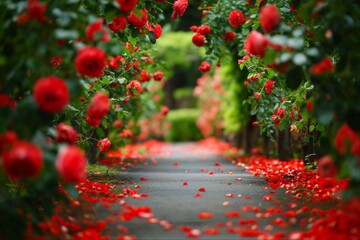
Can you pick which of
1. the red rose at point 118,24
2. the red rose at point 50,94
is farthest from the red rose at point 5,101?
the red rose at point 118,24

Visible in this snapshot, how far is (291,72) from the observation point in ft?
14.6

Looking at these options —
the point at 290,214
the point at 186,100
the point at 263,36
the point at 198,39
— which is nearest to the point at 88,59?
the point at 263,36

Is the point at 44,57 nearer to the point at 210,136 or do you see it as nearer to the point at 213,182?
the point at 213,182

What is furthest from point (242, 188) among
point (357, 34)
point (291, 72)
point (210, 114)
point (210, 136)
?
point (210, 136)

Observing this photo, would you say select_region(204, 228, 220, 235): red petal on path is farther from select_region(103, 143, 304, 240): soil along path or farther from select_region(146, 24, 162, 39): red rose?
select_region(146, 24, 162, 39): red rose

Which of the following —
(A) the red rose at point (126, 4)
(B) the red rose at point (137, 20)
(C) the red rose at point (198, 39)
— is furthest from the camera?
(C) the red rose at point (198, 39)

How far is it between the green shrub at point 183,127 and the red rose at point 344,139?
21.4m

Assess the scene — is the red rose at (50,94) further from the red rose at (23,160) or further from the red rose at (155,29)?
the red rose at (155,29)

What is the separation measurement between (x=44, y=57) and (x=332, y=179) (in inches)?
146

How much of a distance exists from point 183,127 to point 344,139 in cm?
2208

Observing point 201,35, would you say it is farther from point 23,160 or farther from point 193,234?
point 23,160

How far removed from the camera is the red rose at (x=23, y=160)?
335cm

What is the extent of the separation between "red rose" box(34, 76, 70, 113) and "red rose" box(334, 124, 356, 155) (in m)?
1.92

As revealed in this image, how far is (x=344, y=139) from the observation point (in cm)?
378
